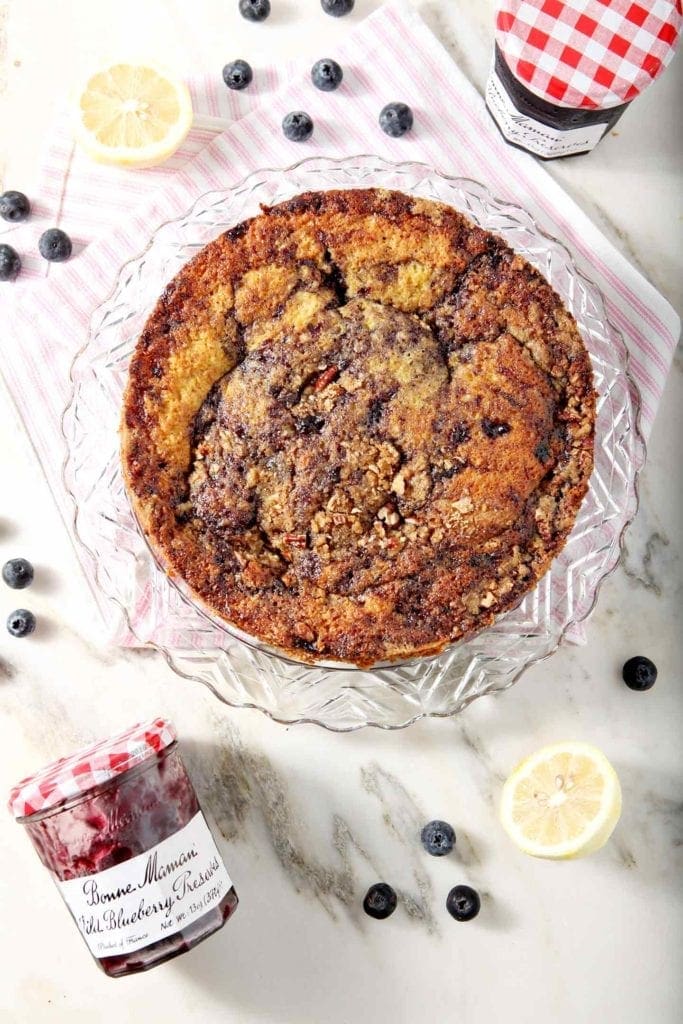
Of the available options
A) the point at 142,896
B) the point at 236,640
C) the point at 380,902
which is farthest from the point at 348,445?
the point at 380,902

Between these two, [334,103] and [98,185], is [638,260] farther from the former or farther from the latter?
[98,185]

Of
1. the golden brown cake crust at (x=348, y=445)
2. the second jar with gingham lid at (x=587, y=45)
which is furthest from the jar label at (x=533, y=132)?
the golden brown cake crust at (x=348, y=445)

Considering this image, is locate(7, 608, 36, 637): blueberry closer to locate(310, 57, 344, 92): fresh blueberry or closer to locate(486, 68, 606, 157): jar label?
locate(310, 57, 344, 92): fresh blueberry

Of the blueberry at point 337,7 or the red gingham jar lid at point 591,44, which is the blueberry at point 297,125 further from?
the red gingham jar lid at point 591,44

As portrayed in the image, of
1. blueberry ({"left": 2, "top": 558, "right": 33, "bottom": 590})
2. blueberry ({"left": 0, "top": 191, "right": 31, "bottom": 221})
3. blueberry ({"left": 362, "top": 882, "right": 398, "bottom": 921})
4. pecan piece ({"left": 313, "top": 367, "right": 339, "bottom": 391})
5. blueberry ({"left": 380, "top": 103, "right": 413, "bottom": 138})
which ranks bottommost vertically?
blueberry ({"left": 362, "top": 882, "right": 398, "bottom": 921})

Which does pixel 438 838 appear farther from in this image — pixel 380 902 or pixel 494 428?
pixel 494 428

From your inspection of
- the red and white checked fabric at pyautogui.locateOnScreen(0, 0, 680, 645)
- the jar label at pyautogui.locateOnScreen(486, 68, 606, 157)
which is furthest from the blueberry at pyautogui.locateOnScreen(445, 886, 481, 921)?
the jar label at pyautogui.locateOnScreen(486, 68, 606, 157)
